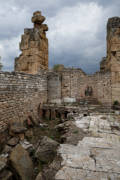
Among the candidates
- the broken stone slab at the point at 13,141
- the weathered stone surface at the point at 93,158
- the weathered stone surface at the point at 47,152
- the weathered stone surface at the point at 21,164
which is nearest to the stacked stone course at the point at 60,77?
the broken stone slab at the point at 13,141

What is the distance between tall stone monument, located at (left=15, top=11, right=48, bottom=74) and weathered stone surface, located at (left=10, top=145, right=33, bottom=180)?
25.6ft

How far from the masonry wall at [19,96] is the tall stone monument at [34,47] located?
91.1 inches

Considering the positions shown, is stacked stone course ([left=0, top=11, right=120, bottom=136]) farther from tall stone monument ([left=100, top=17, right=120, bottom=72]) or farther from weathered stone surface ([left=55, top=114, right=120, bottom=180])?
weathered stone surface ([left=55, top=114, right=120, bottom=180])

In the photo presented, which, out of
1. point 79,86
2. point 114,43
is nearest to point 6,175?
point 79,86

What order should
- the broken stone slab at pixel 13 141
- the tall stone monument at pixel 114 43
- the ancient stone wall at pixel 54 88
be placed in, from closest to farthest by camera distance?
the broken stone slab at pixel 13 141 < the tall stone monument at pixel 114 43 < the ancient stone wall at pixel 54 88

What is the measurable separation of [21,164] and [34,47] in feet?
30.6

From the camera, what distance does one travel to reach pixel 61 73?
10625 mm

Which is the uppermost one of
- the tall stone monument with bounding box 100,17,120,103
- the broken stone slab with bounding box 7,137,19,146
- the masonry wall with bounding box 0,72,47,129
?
the tall stone monument with bounding box 100,17,120,103

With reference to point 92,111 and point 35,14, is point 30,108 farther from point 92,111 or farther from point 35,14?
point 35,14

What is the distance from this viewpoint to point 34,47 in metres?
10.7

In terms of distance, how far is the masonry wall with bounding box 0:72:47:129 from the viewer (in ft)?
18.3

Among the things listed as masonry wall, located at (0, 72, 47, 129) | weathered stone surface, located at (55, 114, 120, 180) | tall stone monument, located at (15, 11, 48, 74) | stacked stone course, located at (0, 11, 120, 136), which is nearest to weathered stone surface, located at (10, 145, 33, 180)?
weathered stone surface, located at (55, 114, 120, 180)

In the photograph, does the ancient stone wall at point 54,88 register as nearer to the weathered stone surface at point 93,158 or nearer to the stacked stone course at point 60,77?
the stacked stone course at point 60,77

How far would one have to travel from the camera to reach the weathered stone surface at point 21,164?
3.19 meters
